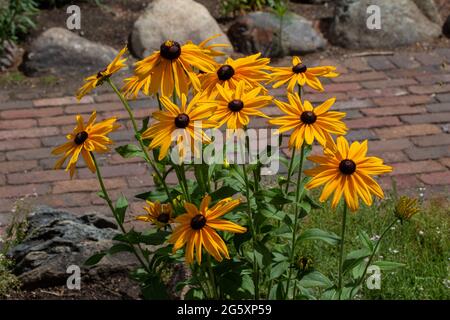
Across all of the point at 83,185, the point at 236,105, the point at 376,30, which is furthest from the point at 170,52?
the point at 376,30

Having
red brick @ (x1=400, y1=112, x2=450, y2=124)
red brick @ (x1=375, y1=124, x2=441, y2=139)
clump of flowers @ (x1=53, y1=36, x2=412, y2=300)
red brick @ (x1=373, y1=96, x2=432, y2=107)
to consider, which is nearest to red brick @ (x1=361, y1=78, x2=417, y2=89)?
red brick @ (x1=373, y1=96, x2=432, y2=107)

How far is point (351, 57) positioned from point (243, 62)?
Result: 3.89 m

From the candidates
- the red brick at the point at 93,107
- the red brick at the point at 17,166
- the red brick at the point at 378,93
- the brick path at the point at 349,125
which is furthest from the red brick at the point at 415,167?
the red brick at the point at 17,166

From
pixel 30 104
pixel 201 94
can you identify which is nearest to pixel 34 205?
pixel 30 104

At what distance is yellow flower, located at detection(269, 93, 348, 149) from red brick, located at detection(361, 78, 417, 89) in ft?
11.4

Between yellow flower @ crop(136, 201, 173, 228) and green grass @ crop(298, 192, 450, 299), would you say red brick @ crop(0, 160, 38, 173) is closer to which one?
green grass @ crop(298, 192, 450, 299)

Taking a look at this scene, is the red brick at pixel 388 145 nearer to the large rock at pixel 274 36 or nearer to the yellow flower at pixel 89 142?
the large rock at pixel 274 36

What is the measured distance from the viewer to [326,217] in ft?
14.0

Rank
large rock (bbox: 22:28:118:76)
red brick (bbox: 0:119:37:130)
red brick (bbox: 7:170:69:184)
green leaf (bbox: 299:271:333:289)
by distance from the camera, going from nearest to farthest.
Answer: green leaf (bbox: 299:271:333:289) < red brick (bbox: 7:170:69:184) < red brick (bbox: 0:119:37:130) < large rock (bbox: 22:28:118:76)

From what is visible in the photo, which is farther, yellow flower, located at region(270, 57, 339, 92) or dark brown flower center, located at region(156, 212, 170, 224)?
dark brown flower center, located at region(156, 212, 170, 224)

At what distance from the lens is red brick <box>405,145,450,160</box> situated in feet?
16.7

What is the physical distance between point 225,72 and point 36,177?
2.60m

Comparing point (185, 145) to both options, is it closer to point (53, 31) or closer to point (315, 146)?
point (315, 146)

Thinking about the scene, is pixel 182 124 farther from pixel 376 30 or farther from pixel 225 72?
pixel 376 30
